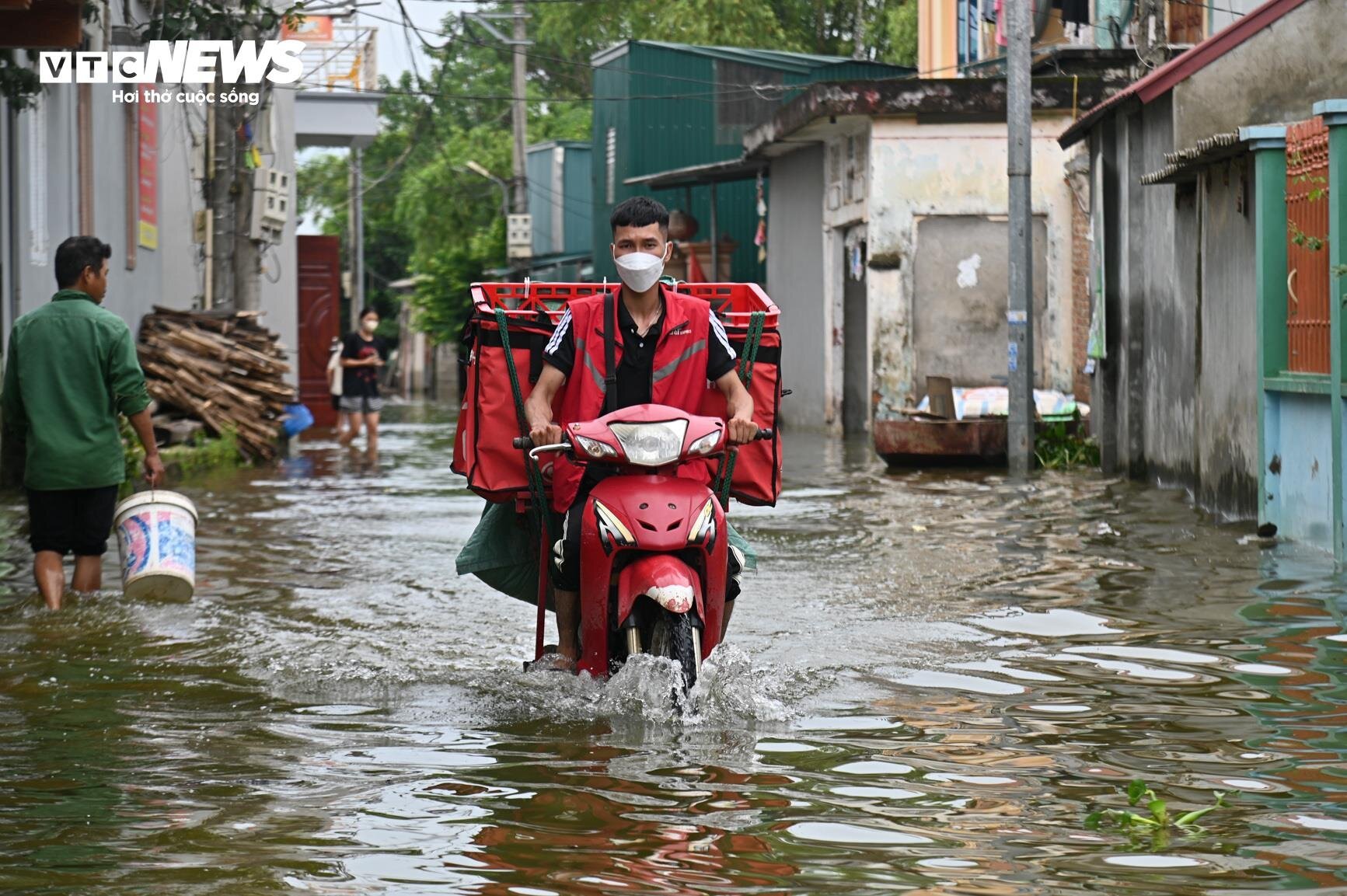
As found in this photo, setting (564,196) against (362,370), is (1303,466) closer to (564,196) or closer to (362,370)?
(362,370)

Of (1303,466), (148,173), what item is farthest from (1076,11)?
(1303,466)

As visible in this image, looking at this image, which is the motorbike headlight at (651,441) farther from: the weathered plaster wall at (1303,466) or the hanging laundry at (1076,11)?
the hanging laundry at (1076,11)

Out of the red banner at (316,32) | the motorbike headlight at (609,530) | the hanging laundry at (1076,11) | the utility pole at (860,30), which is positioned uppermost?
the utility pole at (860,30)

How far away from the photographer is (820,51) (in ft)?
161

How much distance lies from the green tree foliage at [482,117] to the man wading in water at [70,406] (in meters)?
26.2

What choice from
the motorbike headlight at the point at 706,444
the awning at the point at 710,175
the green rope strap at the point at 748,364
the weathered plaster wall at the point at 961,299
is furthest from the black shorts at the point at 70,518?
the awning at the point at 710,175

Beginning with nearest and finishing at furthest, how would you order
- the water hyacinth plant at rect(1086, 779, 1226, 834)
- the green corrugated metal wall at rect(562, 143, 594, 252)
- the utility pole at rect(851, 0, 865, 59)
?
the water hyacinth plant at rect(1086, 779, 1226, 834) → the utility pole at rect(851, 0, 865, 59) → the green corrugated metal wall at rect(562, 143, 594, 252)

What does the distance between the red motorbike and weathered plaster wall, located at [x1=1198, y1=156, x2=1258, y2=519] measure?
6.42 m

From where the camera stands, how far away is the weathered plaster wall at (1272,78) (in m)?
12.0

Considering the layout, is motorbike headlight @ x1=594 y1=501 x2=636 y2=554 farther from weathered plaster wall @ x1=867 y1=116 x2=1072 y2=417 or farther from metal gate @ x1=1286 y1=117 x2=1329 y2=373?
weathered plaster wall @ x1=867 y1=116 x2=1072 y2=417

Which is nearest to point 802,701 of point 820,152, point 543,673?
point 543,673

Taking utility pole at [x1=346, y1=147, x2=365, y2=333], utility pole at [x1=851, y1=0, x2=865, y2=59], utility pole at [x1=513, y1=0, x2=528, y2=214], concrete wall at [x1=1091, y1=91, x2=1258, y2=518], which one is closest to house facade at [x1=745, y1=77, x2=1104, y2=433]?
concrete wall at [x1=1091, y1=91, x2=1258, y2=518]

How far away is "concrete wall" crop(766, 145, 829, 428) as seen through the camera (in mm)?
27375

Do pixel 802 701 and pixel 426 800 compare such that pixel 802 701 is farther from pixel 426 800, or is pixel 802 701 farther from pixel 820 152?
pixel 820 152
